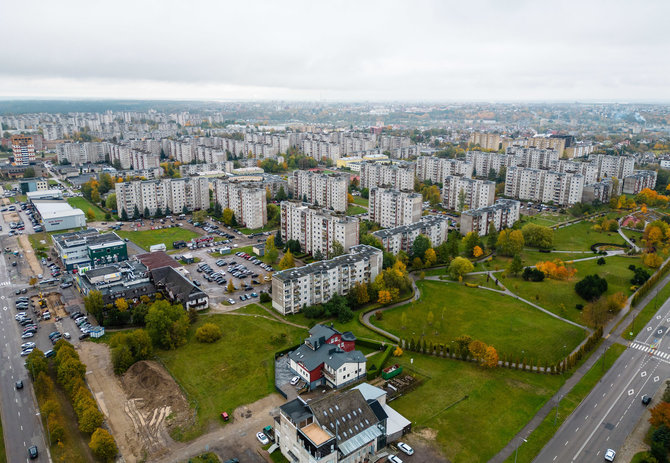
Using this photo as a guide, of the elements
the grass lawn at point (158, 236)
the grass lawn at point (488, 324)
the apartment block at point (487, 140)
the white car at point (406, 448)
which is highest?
the apartment block at point (487, 140)

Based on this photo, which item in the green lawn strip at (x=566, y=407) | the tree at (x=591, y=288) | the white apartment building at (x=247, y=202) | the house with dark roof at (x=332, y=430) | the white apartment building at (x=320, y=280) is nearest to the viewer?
the house with dark roof at (x=332, y=430)

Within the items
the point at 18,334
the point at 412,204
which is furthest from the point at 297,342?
the point at 412,204

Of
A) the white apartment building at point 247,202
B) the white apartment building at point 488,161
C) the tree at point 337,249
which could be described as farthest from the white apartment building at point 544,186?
the tree at point 337,249

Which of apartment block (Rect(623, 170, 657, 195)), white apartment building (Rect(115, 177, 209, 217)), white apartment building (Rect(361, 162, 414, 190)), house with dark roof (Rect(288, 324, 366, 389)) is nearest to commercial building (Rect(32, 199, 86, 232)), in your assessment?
white apartment building (Rect(115, 177, 209, 217))

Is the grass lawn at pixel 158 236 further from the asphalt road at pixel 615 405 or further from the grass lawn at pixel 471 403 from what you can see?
the asphalt road at pixel 615 405

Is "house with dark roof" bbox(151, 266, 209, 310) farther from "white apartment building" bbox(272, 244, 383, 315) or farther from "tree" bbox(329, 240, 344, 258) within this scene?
"tree" bbox(329, 240, 344, 258)

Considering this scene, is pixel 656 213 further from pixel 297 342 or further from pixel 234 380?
pixel 234 380

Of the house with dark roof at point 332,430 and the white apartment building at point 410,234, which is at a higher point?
the white apartment building at point 410,234
